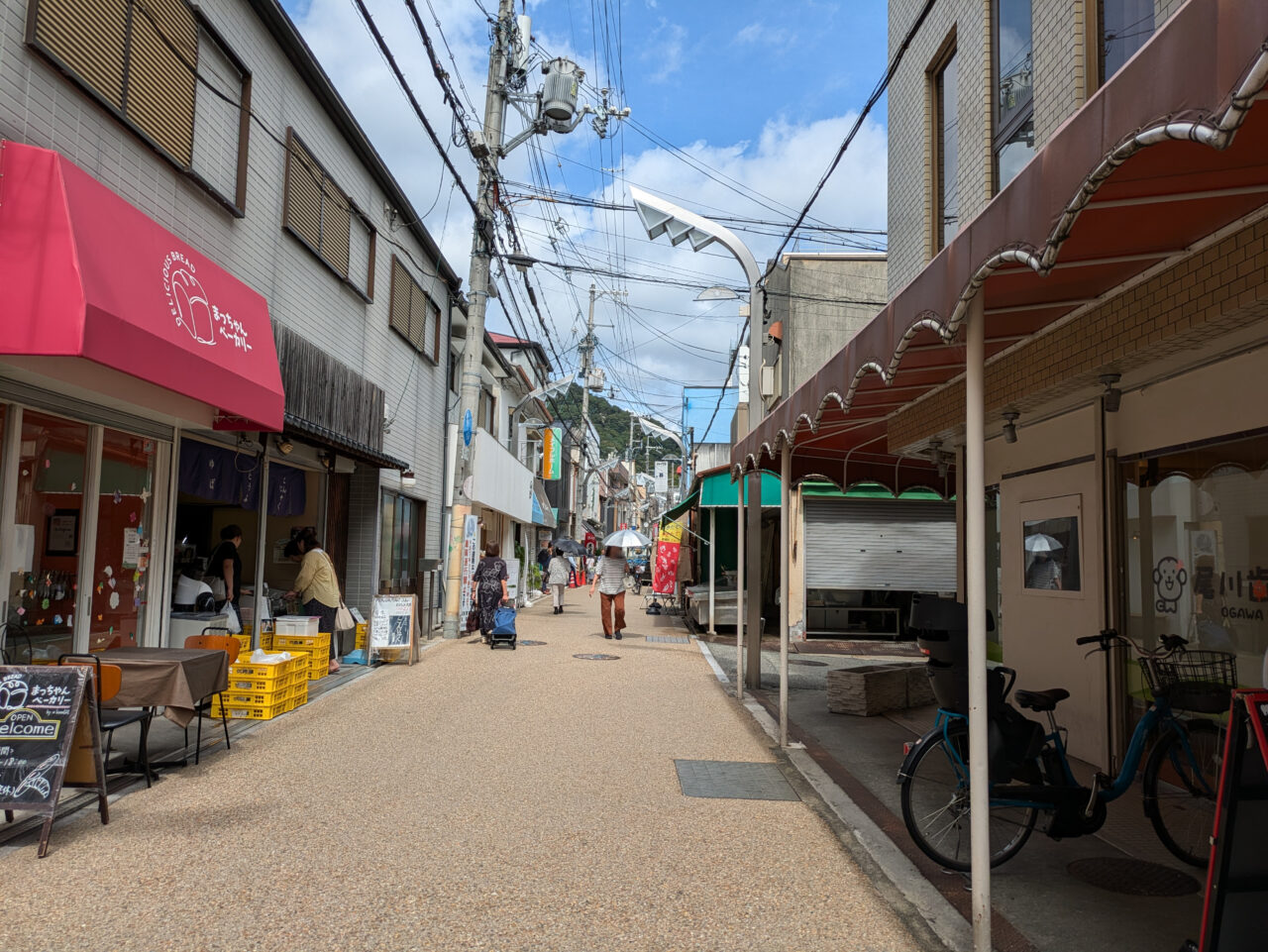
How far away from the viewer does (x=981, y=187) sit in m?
9.56

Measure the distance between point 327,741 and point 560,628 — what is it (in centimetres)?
1296

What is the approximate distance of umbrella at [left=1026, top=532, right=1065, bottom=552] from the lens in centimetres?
838

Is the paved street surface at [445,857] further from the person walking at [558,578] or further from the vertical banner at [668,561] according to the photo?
the vertical banner at [668,561]

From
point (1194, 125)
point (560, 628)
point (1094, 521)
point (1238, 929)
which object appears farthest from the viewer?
point (560, 628)

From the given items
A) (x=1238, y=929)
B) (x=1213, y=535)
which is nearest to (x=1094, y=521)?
(x=1213, y=535)

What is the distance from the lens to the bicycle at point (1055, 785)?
4973 mm

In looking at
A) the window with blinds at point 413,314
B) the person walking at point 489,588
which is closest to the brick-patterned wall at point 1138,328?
the person walking at point 489,588

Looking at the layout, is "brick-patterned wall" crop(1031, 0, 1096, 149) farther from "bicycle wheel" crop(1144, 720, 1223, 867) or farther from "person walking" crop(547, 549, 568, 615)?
"person walking" crop(547, 549, 568, 615)

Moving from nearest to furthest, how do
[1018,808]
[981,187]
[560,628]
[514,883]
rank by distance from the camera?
[514,883] < [1018,808] < [981,187] < [560,628]

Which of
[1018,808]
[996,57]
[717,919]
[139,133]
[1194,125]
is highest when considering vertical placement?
[996,57]

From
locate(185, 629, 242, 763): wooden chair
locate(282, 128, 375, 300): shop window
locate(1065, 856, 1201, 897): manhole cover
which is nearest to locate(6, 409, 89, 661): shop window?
locate(185, 629, 242, 763): wooden chair

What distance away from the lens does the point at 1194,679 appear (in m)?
5.43

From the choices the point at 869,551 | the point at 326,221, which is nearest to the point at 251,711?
the point at 326,221

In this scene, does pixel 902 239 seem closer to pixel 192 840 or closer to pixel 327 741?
pixel 327 741
